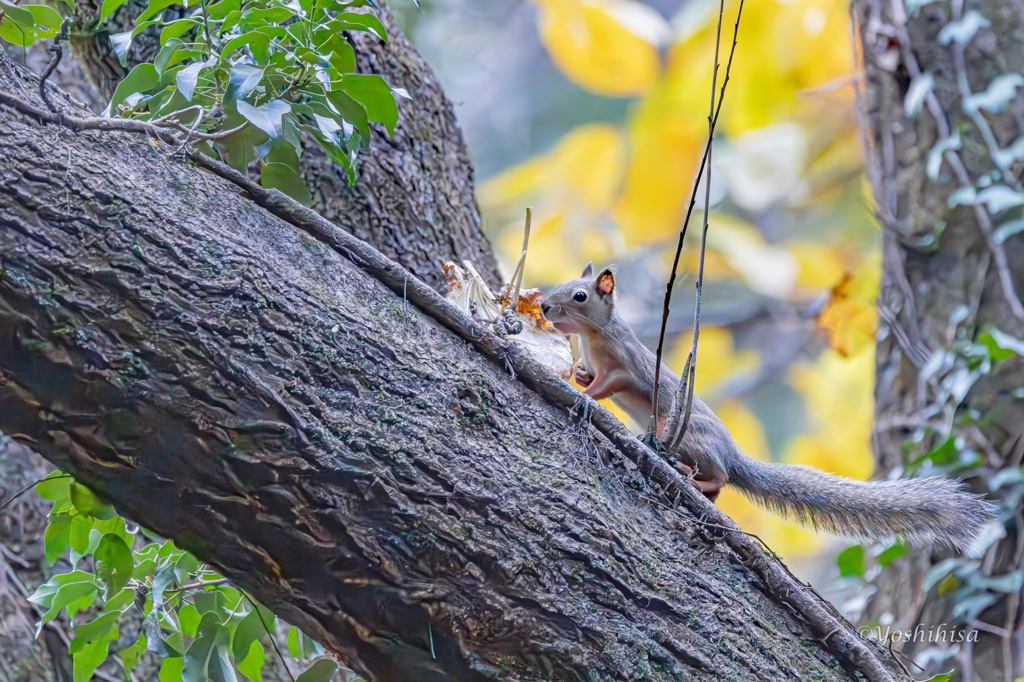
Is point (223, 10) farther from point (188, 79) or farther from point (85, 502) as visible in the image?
point (85, 502)

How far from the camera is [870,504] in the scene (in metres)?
2.41

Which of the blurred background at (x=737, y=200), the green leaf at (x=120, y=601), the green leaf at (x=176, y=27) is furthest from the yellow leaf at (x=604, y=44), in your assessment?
the green leaf at (x=120, y=601)

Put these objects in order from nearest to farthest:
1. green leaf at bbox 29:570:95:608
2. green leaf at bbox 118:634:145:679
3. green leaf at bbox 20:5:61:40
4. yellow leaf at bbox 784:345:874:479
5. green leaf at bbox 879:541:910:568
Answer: green leaf at bbox 20:5:61:40, green leaf at bbox 29:570:95:608, green leaf at bbox 118:634:145:679, green leaf at bbox 879:541:910:568, yellow leaf at bbox 784:345:874:479

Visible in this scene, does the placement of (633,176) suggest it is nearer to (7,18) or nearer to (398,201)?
(398,201)

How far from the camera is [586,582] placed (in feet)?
5.31

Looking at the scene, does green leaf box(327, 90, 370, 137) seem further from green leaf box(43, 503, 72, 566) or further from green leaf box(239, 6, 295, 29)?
green leaf box(43, 503, 72, 566)

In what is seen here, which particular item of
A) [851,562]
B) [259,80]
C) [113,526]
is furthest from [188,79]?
[851,562]

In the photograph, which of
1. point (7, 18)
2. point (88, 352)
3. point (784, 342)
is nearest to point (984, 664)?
point (88, 352)

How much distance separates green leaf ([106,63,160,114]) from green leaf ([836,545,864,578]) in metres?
2.84

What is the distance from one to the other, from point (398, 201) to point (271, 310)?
1097 millimetres

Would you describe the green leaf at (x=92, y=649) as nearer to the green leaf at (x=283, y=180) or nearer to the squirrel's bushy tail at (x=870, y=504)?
the green leaf at (x=283, y=180)

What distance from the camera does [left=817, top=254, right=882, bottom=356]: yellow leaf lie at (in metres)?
4.24

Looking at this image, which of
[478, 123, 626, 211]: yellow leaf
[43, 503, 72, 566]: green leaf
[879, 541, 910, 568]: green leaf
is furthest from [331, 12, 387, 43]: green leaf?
[478, 123, 626, 211]: yellow leaf

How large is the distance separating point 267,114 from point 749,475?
1.71m
